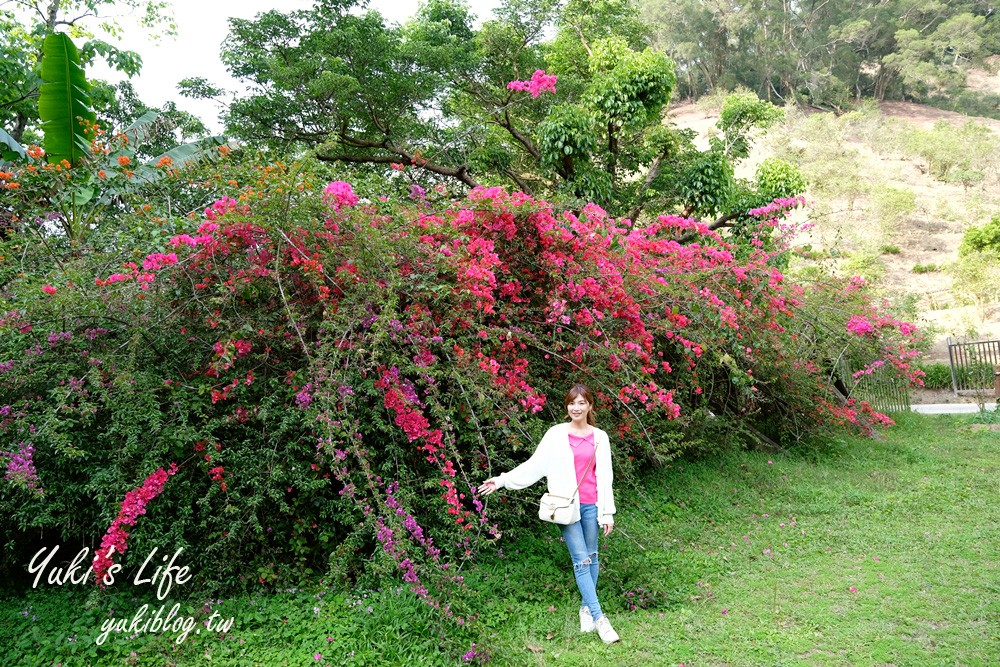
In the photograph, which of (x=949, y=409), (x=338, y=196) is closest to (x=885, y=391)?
(x=949, y=409)

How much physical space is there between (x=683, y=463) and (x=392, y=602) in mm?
4048

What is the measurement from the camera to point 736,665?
11.3ft

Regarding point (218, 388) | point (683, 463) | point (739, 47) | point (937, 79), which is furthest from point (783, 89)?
point (218, 388)

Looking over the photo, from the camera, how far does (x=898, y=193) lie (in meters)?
28.7

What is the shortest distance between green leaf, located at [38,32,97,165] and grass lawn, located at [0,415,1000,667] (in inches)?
226

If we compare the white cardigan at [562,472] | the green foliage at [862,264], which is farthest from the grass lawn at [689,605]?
the green foliage at [862,264]

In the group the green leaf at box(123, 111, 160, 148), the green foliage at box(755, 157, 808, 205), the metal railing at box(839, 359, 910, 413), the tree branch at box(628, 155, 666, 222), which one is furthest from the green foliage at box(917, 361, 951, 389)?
the green leaf at box(123, 111, 160, 148)

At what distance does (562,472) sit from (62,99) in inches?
289

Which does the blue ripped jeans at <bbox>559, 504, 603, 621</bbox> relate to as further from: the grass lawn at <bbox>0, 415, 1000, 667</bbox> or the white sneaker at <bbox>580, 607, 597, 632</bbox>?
the grass lawn at <bbox>0, 415, 1000, 667</bbox>

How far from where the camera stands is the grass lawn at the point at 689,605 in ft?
11.5

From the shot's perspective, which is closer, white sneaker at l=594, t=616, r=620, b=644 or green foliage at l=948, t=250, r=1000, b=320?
white sneaker at l=594, t=616, r=620, b=644

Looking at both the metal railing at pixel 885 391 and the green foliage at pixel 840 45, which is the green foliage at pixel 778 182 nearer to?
the metal railing at pixel 885 391

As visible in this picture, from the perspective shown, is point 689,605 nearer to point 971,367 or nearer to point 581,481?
point 581,481

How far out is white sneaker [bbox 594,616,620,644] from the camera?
3658 mm
